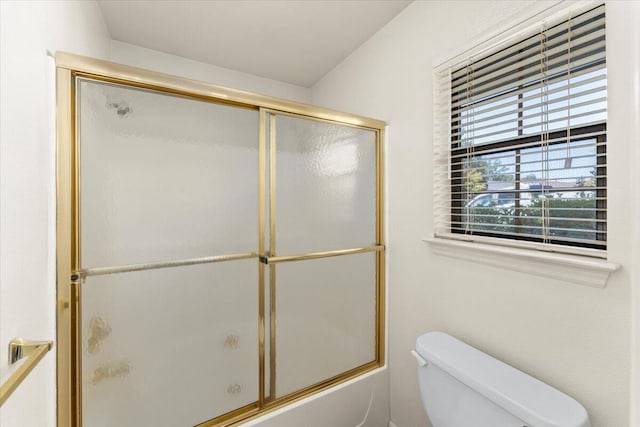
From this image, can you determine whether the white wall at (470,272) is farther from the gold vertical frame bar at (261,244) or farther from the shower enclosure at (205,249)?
the gold vertical frame bar at (261,244)

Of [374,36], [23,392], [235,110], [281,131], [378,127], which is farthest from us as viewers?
[374,36]

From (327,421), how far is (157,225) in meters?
1.30

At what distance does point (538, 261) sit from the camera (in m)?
0.99

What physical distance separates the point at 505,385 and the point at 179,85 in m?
1.63

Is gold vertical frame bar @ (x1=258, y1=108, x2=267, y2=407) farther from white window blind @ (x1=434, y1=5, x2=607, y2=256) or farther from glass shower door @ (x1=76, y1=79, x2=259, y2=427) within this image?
white window blind @ (x1=434, y1=5, x2=607, y2=256)

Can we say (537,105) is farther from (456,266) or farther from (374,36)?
(374,36)

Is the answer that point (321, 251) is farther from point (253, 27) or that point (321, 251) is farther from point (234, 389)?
point (253, 27)

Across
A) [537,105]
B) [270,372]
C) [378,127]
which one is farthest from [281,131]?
[270,372]

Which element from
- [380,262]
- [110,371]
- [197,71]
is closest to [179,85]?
[110,371]

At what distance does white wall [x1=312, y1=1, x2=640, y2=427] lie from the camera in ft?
2.66

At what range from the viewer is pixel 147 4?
1520mm

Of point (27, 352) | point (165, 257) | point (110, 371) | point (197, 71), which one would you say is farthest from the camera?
point (197, 71)

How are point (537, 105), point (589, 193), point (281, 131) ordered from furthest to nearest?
point (281, 131)
point (537, 105)
point (589, 193)

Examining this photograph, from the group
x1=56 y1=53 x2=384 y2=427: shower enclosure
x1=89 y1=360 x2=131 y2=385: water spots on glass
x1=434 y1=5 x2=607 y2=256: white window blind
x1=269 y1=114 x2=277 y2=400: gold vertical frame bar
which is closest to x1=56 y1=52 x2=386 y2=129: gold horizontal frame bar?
x1=56 y1=53 x2=384 y2=427: shower enclosure
